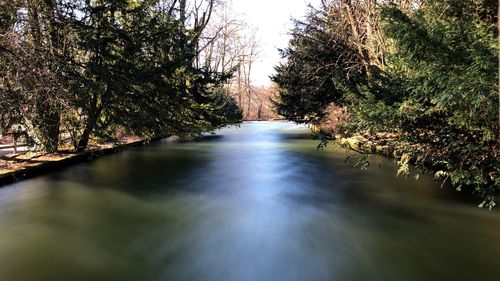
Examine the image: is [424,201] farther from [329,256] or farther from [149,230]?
[149,230]

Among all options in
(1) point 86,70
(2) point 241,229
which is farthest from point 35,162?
(2) point 241,229

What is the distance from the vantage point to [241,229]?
214 inches

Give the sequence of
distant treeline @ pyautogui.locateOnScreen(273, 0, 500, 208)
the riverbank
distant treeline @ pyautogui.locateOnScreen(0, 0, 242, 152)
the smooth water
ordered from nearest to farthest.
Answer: distant treeline @ pyautogui.locateOnScreen(273, 0, 500, 208), the smooth water, distant treeline @ pyautogui.locateOnScreen(0, 0, 242, 152), the riverbank

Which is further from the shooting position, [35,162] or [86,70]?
[35,162]

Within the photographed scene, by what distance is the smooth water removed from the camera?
159 inches

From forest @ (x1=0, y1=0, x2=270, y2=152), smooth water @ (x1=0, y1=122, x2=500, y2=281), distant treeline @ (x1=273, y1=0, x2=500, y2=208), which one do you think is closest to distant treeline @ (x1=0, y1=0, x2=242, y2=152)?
forest @ (x1=0, y1=0, x2=270, y2=152)

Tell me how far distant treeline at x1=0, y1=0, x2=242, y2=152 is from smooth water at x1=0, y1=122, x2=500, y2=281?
1428mm

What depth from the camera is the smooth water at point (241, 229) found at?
4031mm

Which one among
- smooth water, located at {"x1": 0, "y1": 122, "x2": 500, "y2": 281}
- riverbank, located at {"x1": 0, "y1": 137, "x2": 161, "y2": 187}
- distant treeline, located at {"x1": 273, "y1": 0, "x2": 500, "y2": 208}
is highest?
distant treeline, located at {"x1": 273, "y1": 0, "x2": 500, "y2": 208}

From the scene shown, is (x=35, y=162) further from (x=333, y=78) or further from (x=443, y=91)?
(x=443, y=91)

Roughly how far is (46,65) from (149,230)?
3.61 meters

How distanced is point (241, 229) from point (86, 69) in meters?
4.99

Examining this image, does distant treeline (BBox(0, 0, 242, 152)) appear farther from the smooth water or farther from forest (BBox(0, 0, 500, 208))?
the smooth water

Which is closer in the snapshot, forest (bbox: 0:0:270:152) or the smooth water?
the smooth water
